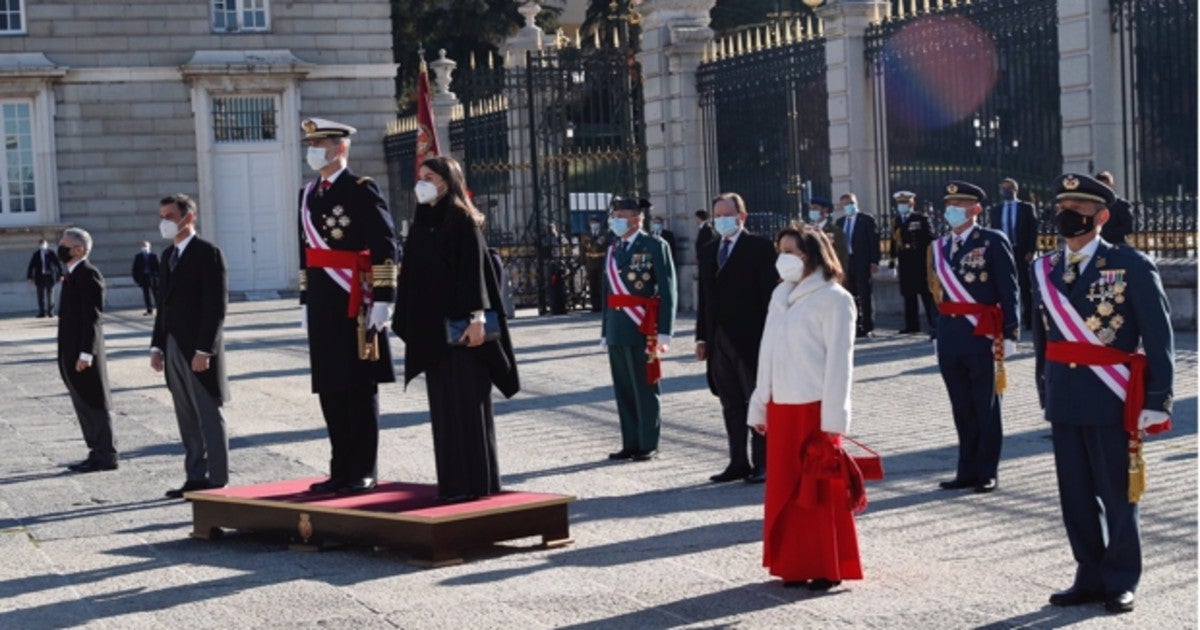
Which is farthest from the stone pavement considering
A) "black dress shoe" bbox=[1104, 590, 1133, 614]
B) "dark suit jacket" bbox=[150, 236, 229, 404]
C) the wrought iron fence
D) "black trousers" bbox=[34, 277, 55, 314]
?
"black trousers" bbox=[34, 277, 55, 314]

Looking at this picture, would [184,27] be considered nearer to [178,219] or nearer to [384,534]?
[178,219]

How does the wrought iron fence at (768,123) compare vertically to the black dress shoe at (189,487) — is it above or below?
above

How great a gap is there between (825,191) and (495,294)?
14227 millimetres

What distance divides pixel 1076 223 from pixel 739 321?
12.0 feet

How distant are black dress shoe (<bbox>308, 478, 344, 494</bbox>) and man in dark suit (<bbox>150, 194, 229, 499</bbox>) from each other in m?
1.51

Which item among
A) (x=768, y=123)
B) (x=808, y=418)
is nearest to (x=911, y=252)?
(x=768, y=123)

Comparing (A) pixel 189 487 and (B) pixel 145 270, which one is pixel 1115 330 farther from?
(B) pixel 145 270

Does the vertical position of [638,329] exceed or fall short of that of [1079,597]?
it exceeds it

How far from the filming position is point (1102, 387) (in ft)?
25.3

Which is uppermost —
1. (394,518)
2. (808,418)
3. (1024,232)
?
(1024,232)

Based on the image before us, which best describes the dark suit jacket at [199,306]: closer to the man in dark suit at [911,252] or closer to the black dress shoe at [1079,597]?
the black dress shoe at [1079,597]

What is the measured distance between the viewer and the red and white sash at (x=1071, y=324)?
7707 millimetres

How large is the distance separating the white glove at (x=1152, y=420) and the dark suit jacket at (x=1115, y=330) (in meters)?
0.02

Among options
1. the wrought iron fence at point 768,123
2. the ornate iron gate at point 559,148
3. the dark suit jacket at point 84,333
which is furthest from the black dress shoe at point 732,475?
the ornate iron gate at point 559,148
